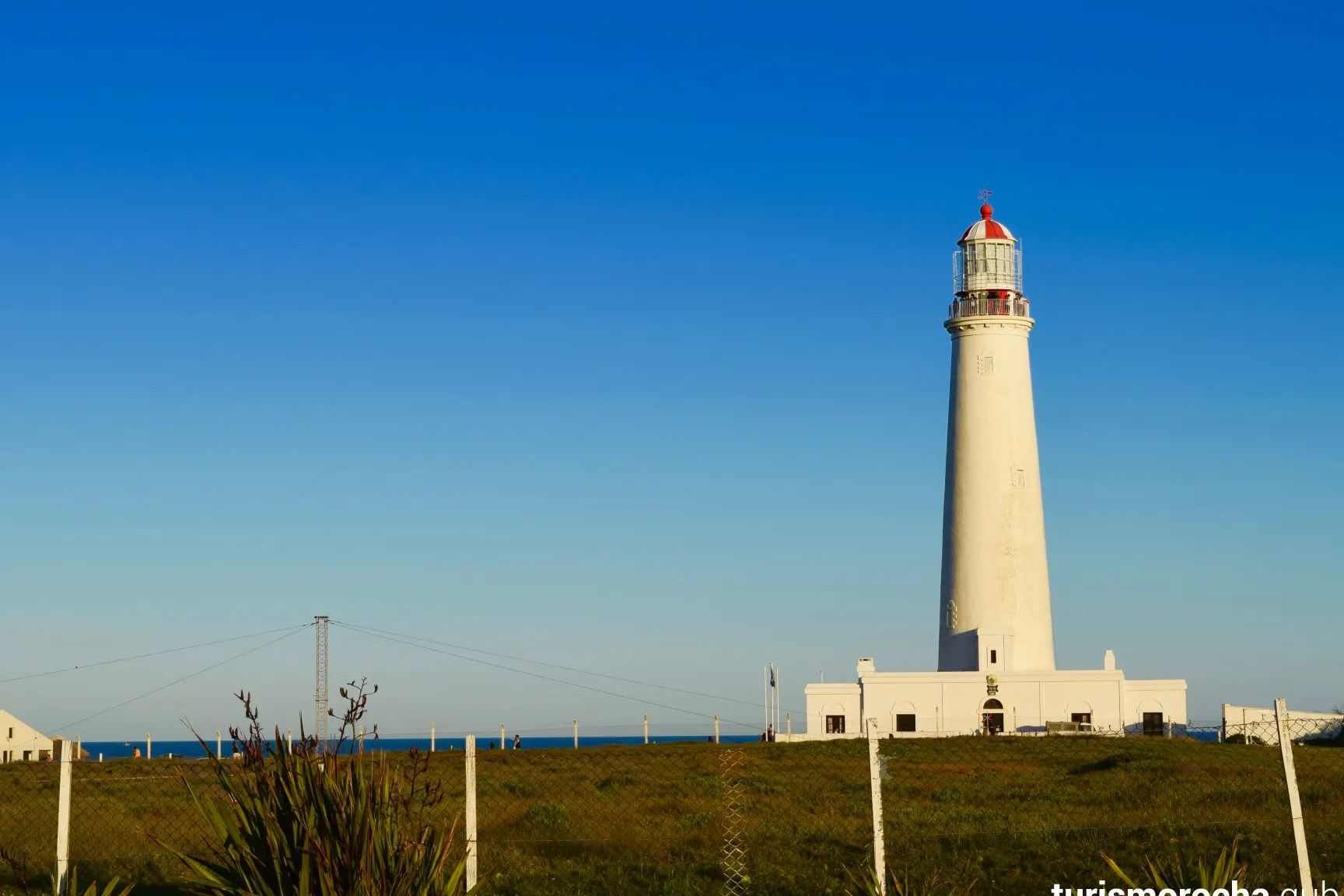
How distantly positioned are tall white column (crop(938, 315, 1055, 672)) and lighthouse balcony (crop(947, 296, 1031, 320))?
0.23 metres

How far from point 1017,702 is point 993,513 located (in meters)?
6.72

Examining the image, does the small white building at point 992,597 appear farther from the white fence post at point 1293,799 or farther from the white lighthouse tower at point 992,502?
the white fence post at point 1293,799

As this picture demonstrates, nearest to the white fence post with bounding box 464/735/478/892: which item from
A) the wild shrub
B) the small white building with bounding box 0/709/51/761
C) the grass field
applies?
the grass field

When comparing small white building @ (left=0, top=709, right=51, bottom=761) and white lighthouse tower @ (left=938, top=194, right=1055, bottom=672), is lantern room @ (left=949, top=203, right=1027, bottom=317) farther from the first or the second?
small white building @ (left=0, top=709, right=51, bottom=761)

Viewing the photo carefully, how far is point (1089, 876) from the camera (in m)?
15.4

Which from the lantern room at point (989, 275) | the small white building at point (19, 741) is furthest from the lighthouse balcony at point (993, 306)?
the small white building at point (19, 741)

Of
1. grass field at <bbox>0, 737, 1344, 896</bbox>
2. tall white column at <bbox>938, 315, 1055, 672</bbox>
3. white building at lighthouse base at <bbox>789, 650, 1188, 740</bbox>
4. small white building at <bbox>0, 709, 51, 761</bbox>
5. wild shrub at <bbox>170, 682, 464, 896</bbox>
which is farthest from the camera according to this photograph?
small white building at <bbox>0, 709, 51, 761</bbox>

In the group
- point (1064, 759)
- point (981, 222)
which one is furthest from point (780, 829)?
point (981, 222)

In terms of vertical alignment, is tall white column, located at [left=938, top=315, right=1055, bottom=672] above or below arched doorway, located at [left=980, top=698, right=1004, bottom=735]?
above

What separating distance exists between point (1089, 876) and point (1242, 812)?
313 inches

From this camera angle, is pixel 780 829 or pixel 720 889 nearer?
pixel 720 889

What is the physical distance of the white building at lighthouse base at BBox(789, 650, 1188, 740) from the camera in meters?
52.1

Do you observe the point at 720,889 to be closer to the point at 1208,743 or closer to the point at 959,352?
the point at 1208,743

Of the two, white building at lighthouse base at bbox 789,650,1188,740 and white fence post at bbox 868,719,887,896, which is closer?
white fence post at bbox 868,719,887,896
